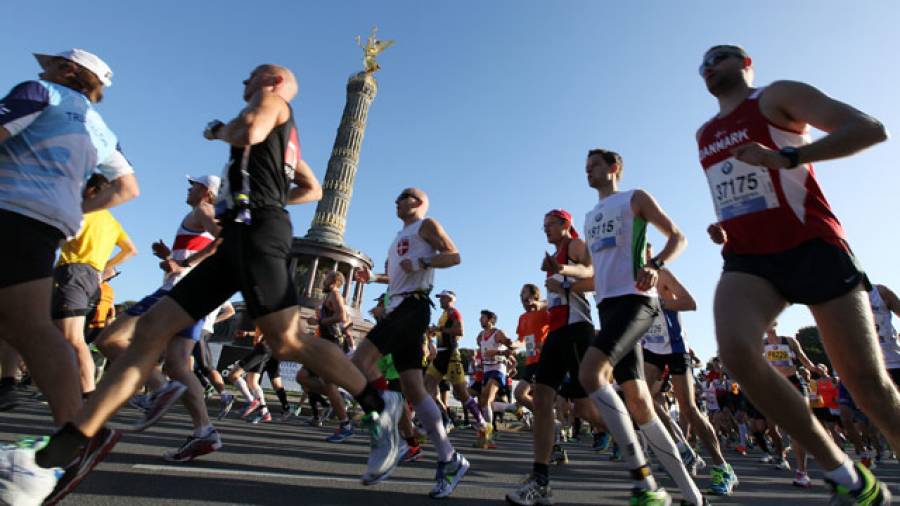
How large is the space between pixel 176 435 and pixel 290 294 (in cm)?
387

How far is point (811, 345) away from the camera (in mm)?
54594

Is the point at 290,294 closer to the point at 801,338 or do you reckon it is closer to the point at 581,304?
the point at 581,304

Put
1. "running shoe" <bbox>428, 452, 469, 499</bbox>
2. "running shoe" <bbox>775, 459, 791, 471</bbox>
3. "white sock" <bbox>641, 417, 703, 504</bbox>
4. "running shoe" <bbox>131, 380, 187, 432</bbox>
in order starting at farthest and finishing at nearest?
1. "running shoe" <bbox>775, 459, 791, 471</bbox>
2. "running shoe" <bbox>131, 380, 187, 432</bbox>
3. "running shoe" <bbox>428, 452, 469, 499</bbox>
4. "white sock" <bbox>641, 417, 703, 504</bbox>

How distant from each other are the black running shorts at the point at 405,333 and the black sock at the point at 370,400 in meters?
1.01

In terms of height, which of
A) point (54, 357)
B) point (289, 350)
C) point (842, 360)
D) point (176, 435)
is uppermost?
point (842, 360)

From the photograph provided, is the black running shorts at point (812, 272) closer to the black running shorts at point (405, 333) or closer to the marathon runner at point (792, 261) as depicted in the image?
the marathon runner at point (792, 261)

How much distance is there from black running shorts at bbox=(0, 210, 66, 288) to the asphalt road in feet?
3.41

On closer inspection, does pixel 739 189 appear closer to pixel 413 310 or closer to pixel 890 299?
pixel 413 310

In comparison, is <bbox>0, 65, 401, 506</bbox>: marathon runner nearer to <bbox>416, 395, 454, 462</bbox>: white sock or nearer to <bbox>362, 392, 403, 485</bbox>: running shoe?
<bbox>362, 392, 403, 485</bbox>: running shoe

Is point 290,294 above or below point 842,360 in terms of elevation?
below

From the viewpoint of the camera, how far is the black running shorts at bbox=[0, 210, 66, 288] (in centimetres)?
246

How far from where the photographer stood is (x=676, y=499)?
409 cm

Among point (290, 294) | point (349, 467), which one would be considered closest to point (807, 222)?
point (290, 294)

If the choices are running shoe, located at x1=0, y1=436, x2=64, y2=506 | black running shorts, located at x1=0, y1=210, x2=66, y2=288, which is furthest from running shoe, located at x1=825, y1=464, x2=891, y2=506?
black running shorts, located at x1=0, y1=210, x2=66, y2=288
